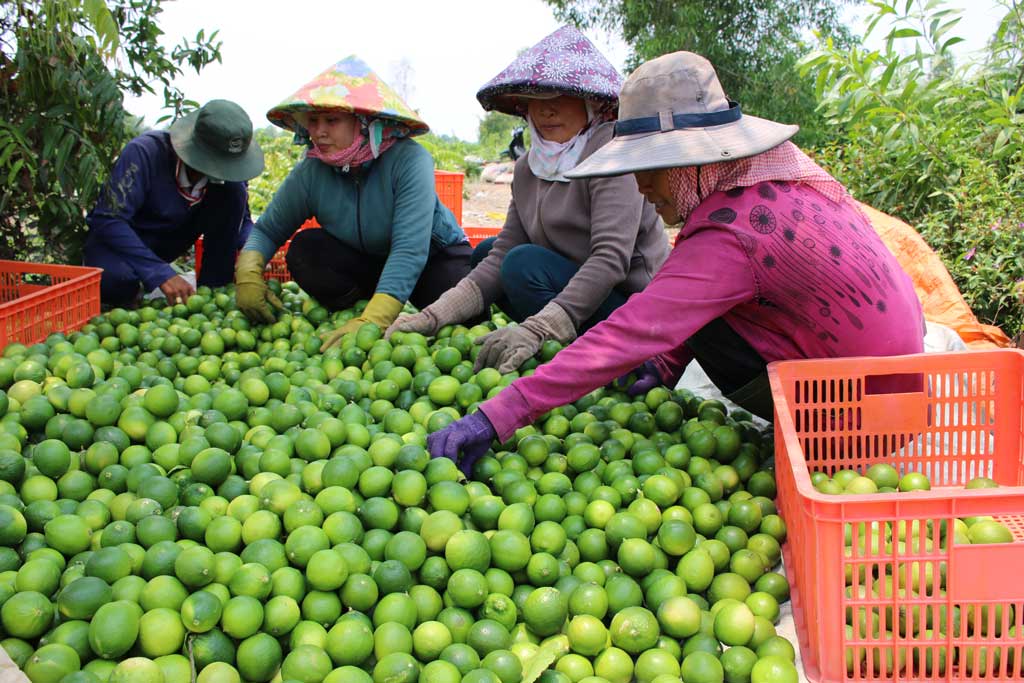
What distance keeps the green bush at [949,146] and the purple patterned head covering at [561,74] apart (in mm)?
2816

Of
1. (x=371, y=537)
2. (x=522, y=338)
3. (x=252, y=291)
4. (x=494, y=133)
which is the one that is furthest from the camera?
(x=494, y=133)

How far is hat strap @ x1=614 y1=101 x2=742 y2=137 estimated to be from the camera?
278 centimetres

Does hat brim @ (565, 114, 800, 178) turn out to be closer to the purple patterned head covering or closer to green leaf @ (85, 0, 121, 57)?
the purple patterned head covering

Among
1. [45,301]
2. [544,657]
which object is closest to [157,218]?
[45,301]

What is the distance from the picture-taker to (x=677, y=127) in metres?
2.78

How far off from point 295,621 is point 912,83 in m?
5.73

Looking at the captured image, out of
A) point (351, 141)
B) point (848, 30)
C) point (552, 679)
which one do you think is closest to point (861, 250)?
point (552, 679)

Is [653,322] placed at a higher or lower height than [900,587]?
higher

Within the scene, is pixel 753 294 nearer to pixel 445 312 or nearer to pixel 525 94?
pixel 525 94

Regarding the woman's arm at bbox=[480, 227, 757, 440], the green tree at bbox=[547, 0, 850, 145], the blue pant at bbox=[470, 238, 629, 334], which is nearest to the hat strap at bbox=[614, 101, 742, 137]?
the woman's arm at bbox=[480, 227, 757, 440]

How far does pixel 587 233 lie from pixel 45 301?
2733 mm

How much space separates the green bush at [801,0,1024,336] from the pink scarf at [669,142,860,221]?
2.97m

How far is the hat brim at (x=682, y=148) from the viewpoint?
2691mm

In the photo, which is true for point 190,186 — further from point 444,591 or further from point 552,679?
point 552,679
